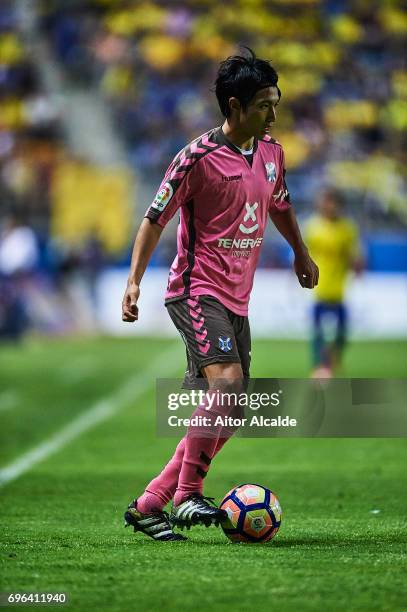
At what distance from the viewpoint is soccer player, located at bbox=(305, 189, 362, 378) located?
14.5 m

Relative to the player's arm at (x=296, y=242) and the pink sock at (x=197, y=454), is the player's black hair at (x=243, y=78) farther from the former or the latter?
the pink sock at (x=197, y=454)

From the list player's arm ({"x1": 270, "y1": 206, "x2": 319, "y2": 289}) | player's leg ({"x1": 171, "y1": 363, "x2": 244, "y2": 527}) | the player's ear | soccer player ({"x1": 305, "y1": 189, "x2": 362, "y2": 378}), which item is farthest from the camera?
soccer player ({"x1": 305, "y1": 189, "x2": 362, "y2": 378})

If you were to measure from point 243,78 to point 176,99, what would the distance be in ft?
79.2

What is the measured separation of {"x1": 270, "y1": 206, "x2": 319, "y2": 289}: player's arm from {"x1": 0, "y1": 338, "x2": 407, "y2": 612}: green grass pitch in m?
1.31

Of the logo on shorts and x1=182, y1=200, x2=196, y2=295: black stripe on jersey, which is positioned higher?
x1=182, y1=200, x2=196, y2=295: black stripe on jersey

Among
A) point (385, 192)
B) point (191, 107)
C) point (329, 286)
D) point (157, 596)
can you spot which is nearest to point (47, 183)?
point (191, 107)

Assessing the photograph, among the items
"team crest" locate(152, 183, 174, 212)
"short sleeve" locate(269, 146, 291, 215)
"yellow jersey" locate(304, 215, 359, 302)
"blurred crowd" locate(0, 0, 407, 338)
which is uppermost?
"blurred crowd" locate(0, 0, 407, 338)

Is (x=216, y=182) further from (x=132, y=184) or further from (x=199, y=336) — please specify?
(x=132, y=184)

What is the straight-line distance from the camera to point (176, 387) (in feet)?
21.4

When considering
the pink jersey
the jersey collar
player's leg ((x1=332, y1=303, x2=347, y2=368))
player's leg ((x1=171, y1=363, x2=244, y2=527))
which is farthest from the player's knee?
player's leg ((x1=332, y1=303, x2=347, y2=368))

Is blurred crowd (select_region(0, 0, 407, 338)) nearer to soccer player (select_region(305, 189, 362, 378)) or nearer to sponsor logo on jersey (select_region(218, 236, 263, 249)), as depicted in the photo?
soccer player (select_region(305, 189, 362, 378))

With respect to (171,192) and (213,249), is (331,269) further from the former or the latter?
(171,192)

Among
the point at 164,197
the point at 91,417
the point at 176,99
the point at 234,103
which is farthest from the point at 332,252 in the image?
the point at 176,99

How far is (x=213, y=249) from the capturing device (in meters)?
6.04
